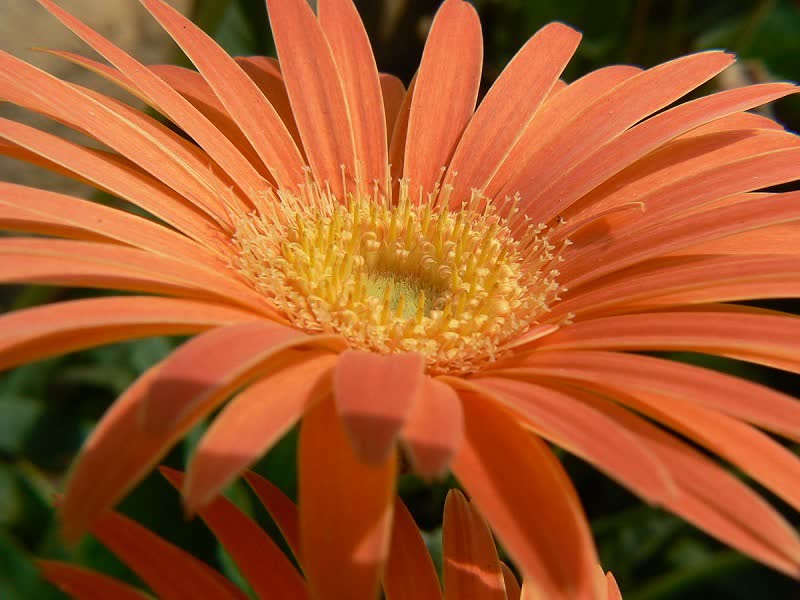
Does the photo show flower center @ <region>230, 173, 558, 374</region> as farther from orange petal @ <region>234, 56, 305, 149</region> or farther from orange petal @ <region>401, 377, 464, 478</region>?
orange petal @ <region>401, 377, 464, 478</region>

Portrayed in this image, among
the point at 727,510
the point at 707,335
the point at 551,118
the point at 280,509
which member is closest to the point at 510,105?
the point at 551,118

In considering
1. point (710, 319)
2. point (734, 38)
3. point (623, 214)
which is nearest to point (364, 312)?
point (623, 214)

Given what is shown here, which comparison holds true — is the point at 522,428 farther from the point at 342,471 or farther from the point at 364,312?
the point at 364,312

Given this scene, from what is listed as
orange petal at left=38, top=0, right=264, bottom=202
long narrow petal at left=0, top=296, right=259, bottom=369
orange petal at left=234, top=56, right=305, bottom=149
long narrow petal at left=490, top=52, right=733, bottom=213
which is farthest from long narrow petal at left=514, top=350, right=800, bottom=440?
orange petal at left=234, top=56, right=305, bottom=149

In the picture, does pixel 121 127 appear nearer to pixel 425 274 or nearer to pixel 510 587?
pixel 425 274

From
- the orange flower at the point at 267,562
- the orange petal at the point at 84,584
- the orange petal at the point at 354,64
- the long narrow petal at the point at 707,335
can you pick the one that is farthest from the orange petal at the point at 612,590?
the orange petal at the point at 354,64
